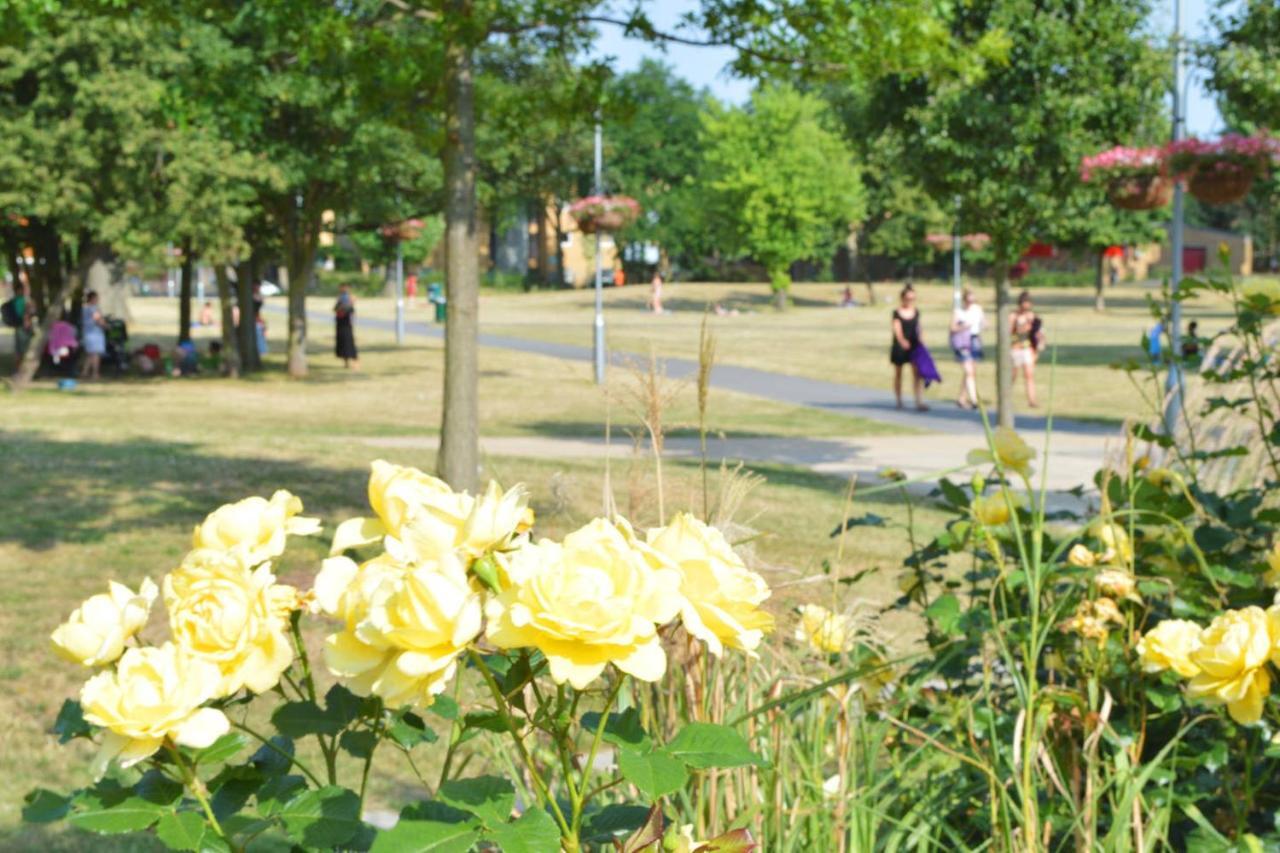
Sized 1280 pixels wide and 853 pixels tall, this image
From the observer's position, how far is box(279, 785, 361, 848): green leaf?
1827 mm

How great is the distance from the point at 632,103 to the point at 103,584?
482 centimetres

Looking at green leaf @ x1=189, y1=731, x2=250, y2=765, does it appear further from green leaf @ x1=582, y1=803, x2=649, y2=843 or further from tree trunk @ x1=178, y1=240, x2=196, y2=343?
tree trunk @ x1=178, y1=240, x2=196, y2=343

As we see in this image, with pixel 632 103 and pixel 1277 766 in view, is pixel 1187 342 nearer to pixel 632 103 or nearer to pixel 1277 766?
pixel 1277 766

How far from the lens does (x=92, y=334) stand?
1083 inches

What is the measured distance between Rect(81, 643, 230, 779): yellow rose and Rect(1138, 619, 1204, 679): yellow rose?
150 cm

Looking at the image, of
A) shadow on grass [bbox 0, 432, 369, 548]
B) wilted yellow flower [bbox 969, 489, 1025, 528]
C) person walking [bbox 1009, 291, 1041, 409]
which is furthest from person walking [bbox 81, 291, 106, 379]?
wilted yellow flower [bbox 969, 489, 1025, 528]

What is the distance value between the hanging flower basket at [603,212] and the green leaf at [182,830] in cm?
2261

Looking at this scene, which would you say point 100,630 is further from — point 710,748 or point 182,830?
point 710,748

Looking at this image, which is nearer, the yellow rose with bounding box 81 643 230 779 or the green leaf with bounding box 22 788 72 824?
the yellow rose with bounding box 81 643 230 779

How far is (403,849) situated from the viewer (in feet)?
5.32

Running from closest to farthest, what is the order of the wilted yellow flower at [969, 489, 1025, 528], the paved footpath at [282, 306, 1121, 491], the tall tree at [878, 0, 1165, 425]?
the wilted yellow flower at [969, 489, 1025, 528]
the tall tree at [878, 0, 1165, 425]
the paved footpath at [282, 306, 1121, 491]

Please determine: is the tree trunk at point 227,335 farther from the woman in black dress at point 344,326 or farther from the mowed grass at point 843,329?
the mowed grass at point 843,329

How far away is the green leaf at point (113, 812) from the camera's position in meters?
1.81

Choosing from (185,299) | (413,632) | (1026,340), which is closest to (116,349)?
(185,299)
